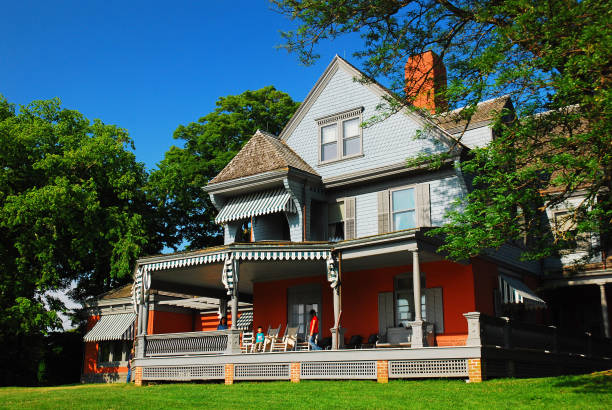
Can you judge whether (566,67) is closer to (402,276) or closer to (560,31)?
(560,31)

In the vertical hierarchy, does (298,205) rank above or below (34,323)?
above

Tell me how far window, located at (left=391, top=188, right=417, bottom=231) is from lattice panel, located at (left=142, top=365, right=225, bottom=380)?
7.40m

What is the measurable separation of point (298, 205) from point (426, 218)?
434 cm

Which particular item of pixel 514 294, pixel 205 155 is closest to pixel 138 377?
pixel 514 294

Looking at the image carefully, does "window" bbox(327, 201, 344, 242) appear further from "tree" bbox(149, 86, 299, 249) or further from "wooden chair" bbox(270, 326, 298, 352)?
"tree" bbox(149, 86, 299, 249)

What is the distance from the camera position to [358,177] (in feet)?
71.3

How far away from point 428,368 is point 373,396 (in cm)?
273

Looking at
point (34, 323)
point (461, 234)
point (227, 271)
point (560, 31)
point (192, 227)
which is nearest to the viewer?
point (560, 31)

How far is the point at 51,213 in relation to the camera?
29703 millimetres

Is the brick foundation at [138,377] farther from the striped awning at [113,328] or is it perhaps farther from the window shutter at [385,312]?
the striped awning at [113,328]

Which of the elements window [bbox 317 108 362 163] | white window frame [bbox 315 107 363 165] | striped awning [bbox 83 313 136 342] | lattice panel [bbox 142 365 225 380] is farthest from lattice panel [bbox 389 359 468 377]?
striped awning [bbox 83 313 136 342]

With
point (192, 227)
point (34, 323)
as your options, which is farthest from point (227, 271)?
point (192, 227)

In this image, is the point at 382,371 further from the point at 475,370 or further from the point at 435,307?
Result: the point at 435,307

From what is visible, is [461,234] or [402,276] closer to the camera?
[461,234]
